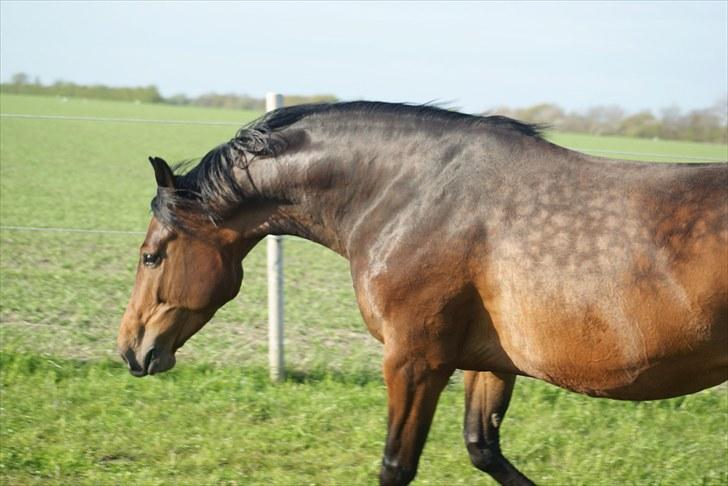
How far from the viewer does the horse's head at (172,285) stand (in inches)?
153

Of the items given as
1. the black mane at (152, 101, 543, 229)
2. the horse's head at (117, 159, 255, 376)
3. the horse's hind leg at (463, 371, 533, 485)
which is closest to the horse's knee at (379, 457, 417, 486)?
the horse's hind leg at (463, 371, 533, 485)

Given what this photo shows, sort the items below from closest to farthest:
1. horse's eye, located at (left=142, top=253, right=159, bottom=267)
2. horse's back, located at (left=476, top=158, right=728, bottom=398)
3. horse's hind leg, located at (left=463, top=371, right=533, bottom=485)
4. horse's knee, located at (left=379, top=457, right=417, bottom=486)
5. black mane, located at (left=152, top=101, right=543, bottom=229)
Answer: horse's back, located at (left=476, top=158, right=728, bottom=398)
horse's knee, located at (left=379, top=457, right=417, bottom=486)
black mane, located at (left=152, top=101, right=543, bottom=229)
horse's eye, located at (left=142, top=253, right=159, bottom=267)
horse's hind leg, located at (left=463, top=371, right=533, bottom=485)

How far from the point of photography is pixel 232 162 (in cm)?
385

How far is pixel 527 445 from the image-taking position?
501 cm

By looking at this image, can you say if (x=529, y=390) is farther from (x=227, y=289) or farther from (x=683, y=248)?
(x=683, y=248)

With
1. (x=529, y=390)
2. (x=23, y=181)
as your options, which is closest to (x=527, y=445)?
(x=529, y=390)

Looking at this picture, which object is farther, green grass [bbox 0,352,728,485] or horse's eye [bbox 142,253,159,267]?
green grass [bbox 0,352,728,485]

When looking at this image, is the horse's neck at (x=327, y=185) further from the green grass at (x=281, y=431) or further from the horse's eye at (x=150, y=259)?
the green grass at (x=281, y=431)

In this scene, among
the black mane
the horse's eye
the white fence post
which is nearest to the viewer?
the black mane

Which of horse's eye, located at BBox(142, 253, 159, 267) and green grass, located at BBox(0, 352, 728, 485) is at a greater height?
horse's eye, located at BBox(142, 253, 159, 267)

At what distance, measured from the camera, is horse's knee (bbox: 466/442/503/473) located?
413 cm

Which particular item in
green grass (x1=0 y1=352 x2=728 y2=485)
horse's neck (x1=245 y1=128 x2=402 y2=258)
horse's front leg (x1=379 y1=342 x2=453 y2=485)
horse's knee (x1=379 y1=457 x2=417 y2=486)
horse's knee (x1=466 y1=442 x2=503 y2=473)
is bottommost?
green grass (x1=0 y1=352 x2=728 y2=485)

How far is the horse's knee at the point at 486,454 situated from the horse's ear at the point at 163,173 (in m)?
1.81

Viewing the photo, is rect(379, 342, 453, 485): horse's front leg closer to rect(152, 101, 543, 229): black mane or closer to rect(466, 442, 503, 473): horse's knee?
rect(466, 442, 503, 473): horse's knee
